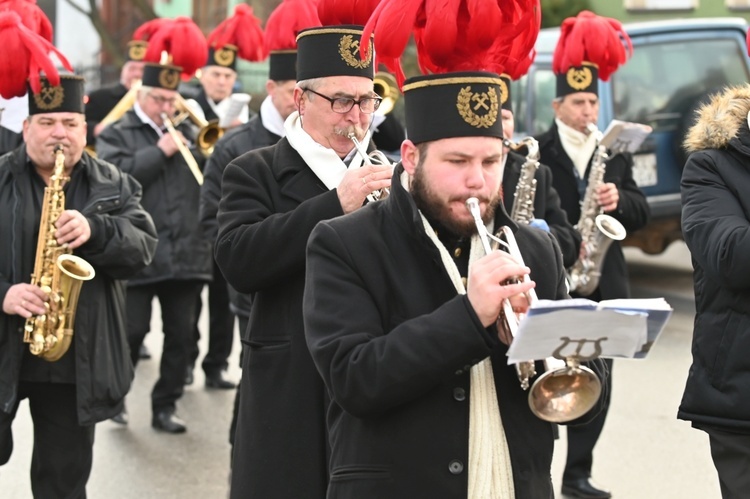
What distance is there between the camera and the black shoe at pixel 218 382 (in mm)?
9648

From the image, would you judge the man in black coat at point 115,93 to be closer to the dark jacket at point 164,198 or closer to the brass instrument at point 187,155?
the dark jacket at point 164,198

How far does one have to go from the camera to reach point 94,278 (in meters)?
5.87

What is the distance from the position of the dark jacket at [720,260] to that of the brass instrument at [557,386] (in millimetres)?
1275

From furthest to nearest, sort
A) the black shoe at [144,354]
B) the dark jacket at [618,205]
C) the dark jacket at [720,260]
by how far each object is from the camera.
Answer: the black shoe at [144,354] < the dark jacket at [618,205] < the dark jacket at [720,260]

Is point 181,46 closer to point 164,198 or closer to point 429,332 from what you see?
point 164,198

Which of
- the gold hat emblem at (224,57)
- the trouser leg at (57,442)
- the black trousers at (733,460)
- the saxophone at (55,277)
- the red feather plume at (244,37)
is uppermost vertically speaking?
the red feather plume at (244,37)

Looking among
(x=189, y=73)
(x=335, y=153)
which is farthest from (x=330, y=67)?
(x=189, y=73)

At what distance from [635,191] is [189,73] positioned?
373 centimetres

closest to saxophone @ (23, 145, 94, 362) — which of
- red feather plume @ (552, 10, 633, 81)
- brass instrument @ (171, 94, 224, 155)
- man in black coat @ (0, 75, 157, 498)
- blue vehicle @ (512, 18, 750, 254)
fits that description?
man in black coat @ (0, 75, 157, 498)

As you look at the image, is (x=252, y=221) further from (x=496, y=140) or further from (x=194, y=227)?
(x=194, y=227)

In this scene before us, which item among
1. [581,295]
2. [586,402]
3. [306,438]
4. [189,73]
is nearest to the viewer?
[586,402]

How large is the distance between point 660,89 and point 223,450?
6254 mm

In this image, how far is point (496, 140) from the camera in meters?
3.44

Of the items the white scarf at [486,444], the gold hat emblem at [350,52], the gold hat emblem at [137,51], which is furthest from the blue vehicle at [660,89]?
the white scarf at [486,444]
